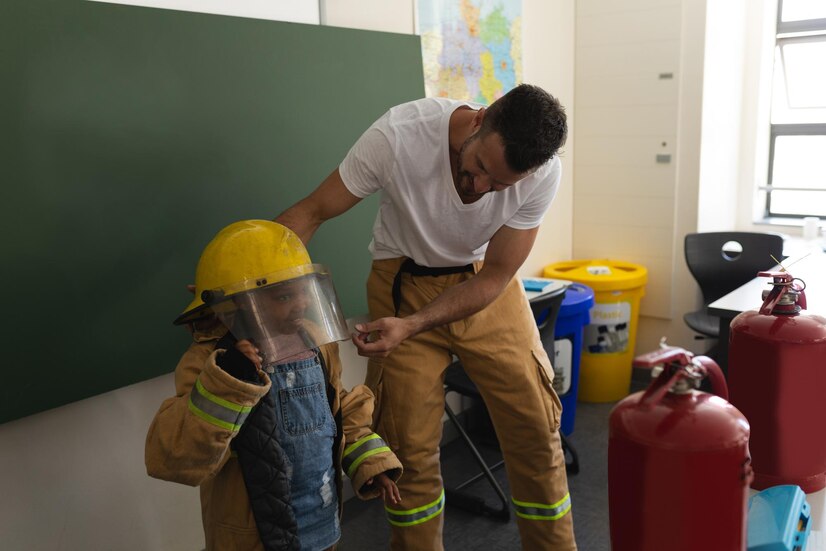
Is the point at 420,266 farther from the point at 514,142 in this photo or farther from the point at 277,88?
the point at 277,88

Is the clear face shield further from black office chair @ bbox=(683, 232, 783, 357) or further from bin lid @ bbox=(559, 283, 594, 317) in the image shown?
black office chair @ bbox=(683, 232, 783, 357)

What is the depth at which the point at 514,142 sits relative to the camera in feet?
5.57

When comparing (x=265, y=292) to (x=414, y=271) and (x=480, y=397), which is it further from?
(x=480, y=397)

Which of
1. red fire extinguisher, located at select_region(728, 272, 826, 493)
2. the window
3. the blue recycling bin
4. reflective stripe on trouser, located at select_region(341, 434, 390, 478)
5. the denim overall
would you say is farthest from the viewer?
the window

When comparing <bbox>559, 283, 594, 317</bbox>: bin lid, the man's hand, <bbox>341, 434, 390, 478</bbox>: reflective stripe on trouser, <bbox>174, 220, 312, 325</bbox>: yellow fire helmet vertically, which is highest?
<bbox>174, 220, 312, 325</bbox>: yellow fire helmet

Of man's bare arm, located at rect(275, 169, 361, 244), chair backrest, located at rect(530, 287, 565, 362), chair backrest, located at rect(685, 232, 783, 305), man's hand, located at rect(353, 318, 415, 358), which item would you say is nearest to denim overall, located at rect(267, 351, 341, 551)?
man's hand, located at rect(353, 318, 415, 358)

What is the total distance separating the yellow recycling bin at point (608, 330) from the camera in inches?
158

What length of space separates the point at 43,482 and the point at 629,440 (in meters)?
1.69

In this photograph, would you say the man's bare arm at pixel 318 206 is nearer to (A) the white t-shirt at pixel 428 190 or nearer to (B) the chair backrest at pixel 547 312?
(A) the white t-shirt at pixel 428 190

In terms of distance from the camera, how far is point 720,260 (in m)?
4.02

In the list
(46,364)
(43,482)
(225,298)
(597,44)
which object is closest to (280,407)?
(225,298)

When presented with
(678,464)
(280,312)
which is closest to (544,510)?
(280,312)

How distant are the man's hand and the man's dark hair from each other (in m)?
0.50

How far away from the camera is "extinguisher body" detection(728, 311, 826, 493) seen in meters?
1.23
